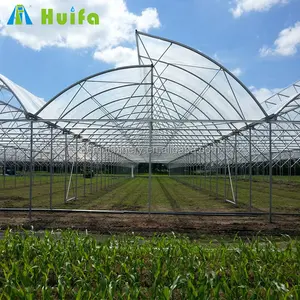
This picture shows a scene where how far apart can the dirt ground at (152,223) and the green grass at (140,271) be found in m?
3.46

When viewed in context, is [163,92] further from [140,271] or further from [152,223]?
[140,271]

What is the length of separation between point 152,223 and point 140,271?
544 cm

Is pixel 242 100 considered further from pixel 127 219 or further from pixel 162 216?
pixel 127 219

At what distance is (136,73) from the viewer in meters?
12.0

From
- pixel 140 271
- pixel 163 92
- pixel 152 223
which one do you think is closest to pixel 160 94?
pixel 163 92

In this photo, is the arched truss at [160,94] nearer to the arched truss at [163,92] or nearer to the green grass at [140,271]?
the arched truss at [163,92]

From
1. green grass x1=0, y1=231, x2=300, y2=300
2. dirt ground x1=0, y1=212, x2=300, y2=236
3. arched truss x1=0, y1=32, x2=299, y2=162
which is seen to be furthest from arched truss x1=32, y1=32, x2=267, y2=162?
green grass x1=0, y1=231, x2=300, y2=300

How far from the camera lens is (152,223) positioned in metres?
9.62

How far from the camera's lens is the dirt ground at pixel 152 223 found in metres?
8.78

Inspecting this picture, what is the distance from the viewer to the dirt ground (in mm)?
8781

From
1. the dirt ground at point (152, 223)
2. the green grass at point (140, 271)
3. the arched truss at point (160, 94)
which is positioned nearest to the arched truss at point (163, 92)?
the arched truss at point (160, 94)

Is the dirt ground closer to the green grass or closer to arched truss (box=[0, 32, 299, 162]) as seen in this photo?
arched truss (box=[0, 32, 299, 162])

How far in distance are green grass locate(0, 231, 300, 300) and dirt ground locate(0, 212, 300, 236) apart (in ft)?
11.4

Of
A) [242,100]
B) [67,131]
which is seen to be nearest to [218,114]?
[242,100]
